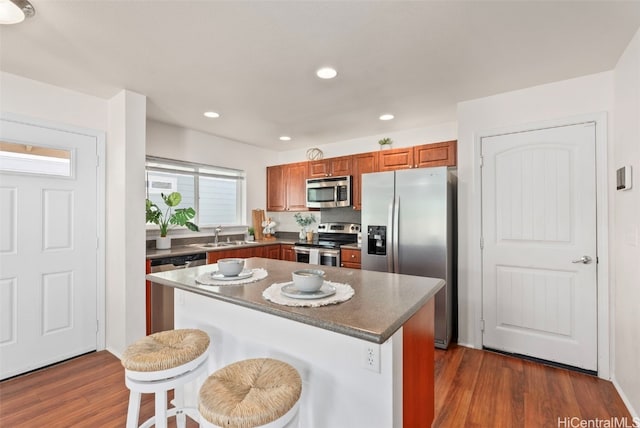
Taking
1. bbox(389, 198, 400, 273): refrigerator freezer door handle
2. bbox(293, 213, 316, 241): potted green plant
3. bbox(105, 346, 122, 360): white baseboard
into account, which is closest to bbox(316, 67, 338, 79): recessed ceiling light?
bbox(389, 198, 400, 273): refrigerator freezer door handle

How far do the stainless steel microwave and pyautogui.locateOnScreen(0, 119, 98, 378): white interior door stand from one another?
8.74 ft

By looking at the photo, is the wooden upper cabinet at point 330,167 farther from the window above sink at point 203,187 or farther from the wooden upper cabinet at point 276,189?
the window above sink at point 203,187

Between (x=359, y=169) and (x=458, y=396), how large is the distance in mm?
2867

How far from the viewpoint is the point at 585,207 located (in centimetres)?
250

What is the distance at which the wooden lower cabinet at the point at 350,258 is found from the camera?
3.88 m

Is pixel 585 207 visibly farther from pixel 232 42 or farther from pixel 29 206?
pixel 29 206

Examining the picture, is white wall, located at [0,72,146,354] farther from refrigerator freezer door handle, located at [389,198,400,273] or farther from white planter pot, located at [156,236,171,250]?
refrigerator freezer door handle, located at [389,198,400,273]

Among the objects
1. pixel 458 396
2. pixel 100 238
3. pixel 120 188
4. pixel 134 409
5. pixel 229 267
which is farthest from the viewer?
pixel 100 238

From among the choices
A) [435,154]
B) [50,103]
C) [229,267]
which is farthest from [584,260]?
[50,103]

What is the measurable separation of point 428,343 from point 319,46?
1983 mm

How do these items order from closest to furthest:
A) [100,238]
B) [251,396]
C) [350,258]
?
[251,396], [100,238], [350,258]

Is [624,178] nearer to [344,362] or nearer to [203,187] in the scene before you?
[344,362]

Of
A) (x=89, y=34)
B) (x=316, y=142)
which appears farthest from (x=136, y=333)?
(x=316, y=142)

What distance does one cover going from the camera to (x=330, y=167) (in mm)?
4531
